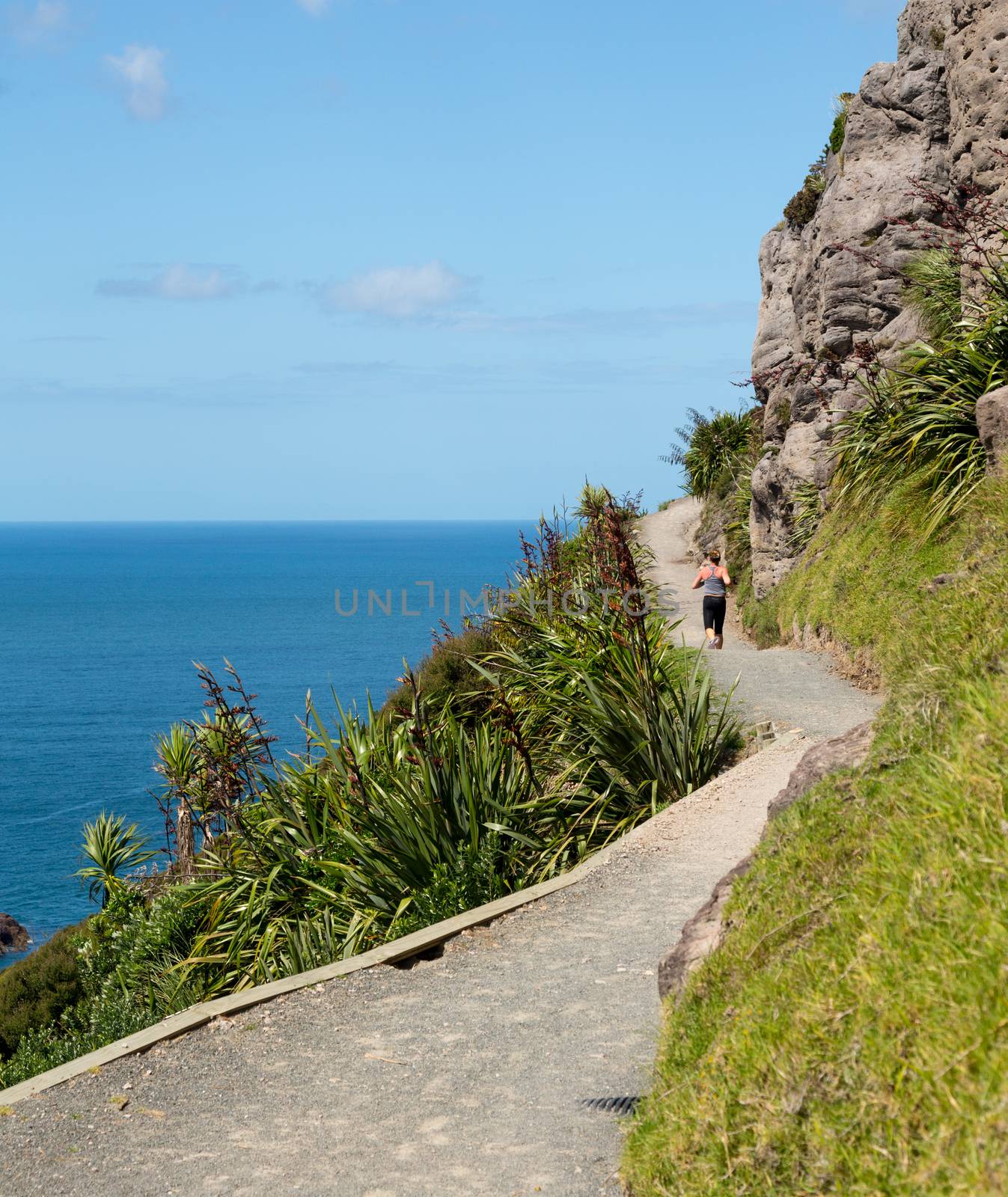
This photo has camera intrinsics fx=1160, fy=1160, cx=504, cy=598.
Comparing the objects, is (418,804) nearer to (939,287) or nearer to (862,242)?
(939,287)

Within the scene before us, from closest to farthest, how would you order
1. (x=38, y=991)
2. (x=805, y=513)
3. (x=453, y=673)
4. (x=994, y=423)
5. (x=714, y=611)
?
(x=994, y=423), (x=714, y=611), (x=453, y=673), (x=805, y=513), (x=38, y=991)

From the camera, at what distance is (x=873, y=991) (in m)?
3.09

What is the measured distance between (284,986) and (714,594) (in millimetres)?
10781

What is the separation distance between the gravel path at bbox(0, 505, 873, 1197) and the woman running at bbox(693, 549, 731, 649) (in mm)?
8832

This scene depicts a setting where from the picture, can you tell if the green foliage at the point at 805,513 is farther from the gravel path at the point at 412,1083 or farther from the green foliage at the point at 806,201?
the gravel path at the point at 412,1083

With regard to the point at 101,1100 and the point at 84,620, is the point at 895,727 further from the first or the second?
the point at 84,620

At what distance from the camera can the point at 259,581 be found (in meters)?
173

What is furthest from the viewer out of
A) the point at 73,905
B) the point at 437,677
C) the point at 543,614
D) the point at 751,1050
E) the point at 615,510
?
the point at 73,905

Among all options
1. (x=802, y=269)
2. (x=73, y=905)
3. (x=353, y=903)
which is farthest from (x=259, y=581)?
(x=353, y=903)

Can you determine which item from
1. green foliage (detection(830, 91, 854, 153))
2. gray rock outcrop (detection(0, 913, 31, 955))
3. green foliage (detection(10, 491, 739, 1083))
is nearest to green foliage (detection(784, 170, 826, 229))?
green foliage (detection(830, 91, 854, 153))

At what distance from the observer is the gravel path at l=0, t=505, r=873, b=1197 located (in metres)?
4.50

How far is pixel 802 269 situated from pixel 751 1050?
19.5 m

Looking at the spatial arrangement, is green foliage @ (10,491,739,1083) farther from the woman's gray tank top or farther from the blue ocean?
the woman's gray tank top

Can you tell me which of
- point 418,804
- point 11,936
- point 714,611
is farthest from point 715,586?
point 11,936
